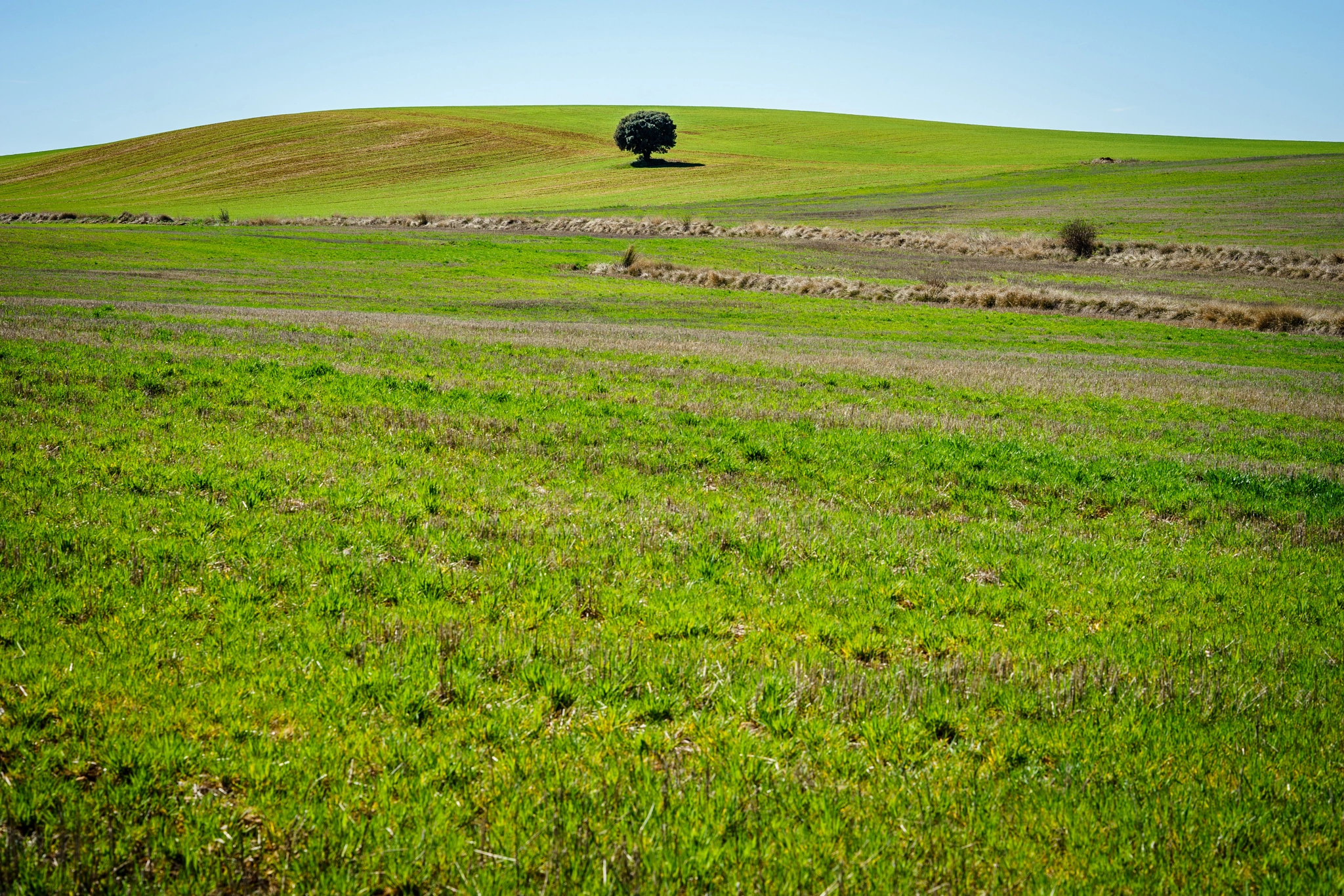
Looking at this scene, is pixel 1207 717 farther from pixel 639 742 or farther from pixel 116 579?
pixel 116 579

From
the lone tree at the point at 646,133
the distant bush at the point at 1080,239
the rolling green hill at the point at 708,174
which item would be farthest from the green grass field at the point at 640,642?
the lone tree at the point at 646,133

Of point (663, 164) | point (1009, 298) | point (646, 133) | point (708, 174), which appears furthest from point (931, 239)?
point (646, 133)

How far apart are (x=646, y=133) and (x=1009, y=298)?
92.4 metres

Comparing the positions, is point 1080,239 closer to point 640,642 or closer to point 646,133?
point 640,642

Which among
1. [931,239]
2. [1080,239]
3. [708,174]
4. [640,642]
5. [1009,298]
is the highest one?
[708,174]

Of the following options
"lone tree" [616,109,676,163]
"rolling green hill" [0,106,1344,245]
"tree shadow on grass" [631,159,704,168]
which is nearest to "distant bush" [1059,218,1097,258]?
"rolling green hill" [0,106,1344,245]

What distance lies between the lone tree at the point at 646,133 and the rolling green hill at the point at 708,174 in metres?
2.59

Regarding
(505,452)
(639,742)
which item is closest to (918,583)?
(639,742)

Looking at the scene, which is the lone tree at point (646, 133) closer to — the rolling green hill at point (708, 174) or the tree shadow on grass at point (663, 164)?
the tree shadow on grass at point (663, 164)

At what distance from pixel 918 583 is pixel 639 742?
13.0 feet

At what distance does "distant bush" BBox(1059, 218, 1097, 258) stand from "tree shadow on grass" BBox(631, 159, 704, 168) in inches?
2720

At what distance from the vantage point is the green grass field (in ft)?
13.1

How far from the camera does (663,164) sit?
403 ft

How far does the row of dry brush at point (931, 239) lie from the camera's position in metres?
55.8
